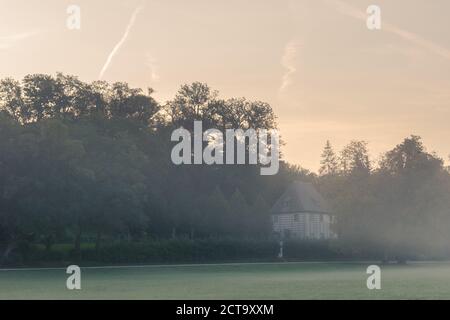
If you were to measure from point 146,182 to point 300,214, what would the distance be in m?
34.1

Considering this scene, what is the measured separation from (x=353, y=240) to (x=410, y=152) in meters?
10.0

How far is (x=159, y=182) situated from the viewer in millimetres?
80688

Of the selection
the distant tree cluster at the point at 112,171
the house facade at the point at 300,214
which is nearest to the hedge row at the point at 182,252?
the distant tree cluster at the point at 112,171

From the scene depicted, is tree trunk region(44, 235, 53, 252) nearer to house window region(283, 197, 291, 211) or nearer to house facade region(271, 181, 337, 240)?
house facade region(271, 181, 337, 240)

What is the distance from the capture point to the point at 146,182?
256 ft

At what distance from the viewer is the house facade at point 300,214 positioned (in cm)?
10581

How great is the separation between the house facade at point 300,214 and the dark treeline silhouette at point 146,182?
2677 millimetres

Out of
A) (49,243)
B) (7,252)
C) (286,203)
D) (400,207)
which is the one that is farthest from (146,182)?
(286,203)

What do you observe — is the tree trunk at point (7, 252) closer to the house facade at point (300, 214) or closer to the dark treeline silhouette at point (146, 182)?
the dark treeline silhouette at point (146, 182)

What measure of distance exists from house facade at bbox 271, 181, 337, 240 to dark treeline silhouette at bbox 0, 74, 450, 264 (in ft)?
8.78

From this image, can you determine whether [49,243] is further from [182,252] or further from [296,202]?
[296,202]
